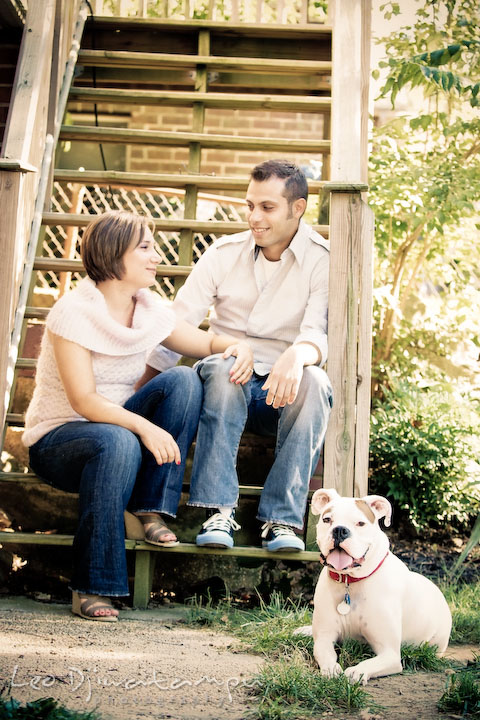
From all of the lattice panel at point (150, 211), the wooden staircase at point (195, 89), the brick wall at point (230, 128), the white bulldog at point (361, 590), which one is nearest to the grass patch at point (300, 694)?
the white bulldog at point (361, 590)

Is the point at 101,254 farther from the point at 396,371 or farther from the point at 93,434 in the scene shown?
the point at 396,371

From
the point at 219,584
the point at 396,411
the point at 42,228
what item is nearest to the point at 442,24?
the point at 396,411

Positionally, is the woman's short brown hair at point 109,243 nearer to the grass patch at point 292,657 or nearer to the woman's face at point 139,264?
the woman's face at point 139,264

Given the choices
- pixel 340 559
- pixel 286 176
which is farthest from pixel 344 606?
pixel 286 176

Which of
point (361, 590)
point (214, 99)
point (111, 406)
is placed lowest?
point (361, 590)

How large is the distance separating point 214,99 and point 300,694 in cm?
363

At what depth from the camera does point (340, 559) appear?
2.23 m

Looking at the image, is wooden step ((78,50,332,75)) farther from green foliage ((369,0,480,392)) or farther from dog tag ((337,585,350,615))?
dog tag ((337,585,350,615))

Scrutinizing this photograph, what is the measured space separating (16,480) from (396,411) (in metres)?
2.17

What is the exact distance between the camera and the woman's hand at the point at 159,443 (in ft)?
8.90

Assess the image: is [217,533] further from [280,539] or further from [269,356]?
[269,356]

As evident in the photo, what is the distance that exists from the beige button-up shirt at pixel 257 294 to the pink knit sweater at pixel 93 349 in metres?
0.22

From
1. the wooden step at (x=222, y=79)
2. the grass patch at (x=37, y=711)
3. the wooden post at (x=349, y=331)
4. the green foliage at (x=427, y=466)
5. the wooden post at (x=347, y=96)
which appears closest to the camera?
the grass patch at (x=37, y=711)

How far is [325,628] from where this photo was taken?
2305 mm
